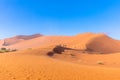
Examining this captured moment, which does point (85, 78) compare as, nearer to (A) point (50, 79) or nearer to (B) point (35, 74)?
(A) point (50, 79)

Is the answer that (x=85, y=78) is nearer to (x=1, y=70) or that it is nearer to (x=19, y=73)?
(x=19, y=73)

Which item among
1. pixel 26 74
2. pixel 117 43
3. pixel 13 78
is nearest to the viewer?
pixel 13 78

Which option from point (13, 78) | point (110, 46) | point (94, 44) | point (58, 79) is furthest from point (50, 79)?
point (110, 46)

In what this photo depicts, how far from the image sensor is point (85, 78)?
36.9ft

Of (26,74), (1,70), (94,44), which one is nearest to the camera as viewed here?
(26,74)

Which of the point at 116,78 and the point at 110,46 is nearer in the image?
the point at 116,78

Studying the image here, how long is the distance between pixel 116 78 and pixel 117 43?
45.5 metres

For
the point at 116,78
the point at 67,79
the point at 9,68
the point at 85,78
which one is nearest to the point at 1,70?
the point at 9,68

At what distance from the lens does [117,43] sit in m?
55.2

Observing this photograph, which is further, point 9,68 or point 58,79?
point 9,68

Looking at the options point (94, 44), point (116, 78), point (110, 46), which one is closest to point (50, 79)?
point (116, 78)

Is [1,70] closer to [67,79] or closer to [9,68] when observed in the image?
[9,68]

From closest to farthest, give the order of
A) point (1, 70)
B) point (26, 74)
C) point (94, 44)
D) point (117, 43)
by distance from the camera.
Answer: point (26, 74) → point (1, 70) → point (94, 44) → point (117, 43)

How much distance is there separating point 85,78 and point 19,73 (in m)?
4.17
